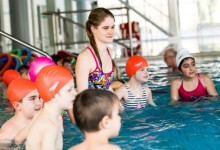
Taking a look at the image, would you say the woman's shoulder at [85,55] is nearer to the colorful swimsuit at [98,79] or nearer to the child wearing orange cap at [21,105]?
the colorful swimsuit at [98,79]

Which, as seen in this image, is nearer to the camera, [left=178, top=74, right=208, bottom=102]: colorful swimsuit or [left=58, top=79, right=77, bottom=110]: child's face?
[left=58, top=79, right=77, bottom=110]: child's face

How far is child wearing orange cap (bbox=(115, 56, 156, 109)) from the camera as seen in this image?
6.92 metres

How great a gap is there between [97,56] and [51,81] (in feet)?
5.68

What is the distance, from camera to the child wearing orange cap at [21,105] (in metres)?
4.62

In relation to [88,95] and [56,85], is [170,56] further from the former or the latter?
[88,95]

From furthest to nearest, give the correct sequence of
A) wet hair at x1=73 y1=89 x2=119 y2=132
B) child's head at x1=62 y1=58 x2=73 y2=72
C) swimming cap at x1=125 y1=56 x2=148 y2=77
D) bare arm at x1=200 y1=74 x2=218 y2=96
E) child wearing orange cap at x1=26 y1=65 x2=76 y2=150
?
1. child's head at x1=62 y1=58 x2=73 y2=72
2. bare arm at x1=200 y1=74 x2=218 y2=96
3. swimming cap at x1=125 y1=56 x2=148 y2=77
4. child wearing orange cap at x1=26 y1=65 x2=76 y2=150
5. wet hair at x1=73 y1=89 x2=119 y2=132

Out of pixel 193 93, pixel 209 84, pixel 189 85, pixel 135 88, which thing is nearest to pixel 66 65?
pixel 135 88

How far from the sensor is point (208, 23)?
30594 millimetres

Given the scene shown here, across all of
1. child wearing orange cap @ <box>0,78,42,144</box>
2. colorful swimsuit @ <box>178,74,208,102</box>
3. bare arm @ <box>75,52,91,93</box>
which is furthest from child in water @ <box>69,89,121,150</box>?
colorful swimsuit @ <box>178,74,208,102</box>

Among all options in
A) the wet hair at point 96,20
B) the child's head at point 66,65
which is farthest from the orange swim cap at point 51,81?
the child's head at point 66,65

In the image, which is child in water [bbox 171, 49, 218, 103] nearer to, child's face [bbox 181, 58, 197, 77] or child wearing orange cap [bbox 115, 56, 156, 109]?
child's face [bbox 181, 58, 197, 77]

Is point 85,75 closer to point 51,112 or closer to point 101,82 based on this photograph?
point 101,82

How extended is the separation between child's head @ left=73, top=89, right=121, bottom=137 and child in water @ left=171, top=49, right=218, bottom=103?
4256 millimetres

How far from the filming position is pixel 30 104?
4707mm
